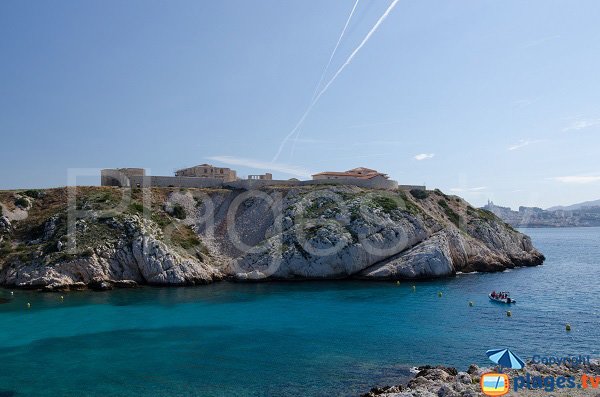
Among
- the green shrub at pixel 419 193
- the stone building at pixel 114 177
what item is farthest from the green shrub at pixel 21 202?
the green shrub at pixel 419 193

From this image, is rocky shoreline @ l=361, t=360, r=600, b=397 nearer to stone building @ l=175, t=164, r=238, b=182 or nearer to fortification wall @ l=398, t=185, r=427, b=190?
fortification wall @ l=398, t=185, r=427, b=190

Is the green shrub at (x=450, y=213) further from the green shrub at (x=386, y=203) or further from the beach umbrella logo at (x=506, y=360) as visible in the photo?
the beach umbrella logo at (x=506, y=360)

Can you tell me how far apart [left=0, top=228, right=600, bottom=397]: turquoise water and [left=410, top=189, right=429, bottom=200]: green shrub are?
3247cm

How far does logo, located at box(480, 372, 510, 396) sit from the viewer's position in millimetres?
23234

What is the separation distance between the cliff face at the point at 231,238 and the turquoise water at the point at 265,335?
17.9 feet

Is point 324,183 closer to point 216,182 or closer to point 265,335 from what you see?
point 216,182

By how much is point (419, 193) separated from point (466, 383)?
69.7m

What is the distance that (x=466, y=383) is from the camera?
1025 inches

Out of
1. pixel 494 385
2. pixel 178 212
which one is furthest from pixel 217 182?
pixel 494 385

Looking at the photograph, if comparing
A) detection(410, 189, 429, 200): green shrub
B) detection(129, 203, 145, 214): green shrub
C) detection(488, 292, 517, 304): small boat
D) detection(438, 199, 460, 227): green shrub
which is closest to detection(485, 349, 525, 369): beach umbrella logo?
detection(488, 292, 517, 304): small boat

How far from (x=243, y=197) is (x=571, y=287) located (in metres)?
58.0

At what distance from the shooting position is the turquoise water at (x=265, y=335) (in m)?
28.6

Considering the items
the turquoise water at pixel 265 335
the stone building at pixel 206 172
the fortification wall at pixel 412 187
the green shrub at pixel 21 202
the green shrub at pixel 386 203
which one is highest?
the stone building at pixel 206 172

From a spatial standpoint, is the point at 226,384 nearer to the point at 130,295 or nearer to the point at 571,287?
the point at 130,295
